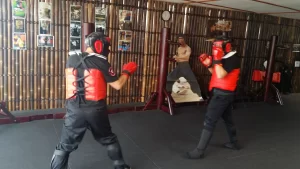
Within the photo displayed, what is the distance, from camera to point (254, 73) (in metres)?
7.52

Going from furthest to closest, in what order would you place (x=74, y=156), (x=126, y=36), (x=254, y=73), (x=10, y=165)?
(x=254, y=73) → (x=126, y=36) → (x=74, y=156) → (x=10, y=165)

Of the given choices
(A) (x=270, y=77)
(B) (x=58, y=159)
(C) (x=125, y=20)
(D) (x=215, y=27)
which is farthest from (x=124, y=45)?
(A) (x=270, y=77)

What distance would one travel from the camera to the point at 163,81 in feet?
17.9

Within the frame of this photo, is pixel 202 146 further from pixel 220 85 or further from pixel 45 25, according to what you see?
Result: pixel 45 25

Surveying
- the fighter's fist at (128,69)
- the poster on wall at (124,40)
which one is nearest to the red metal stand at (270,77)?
the poster on wall at (124,40)

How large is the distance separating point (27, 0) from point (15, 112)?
2.14 metres

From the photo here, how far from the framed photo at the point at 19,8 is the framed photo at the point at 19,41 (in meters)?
0.35

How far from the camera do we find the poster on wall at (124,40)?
5566mm

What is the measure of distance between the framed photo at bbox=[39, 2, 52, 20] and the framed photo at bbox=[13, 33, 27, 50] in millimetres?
495

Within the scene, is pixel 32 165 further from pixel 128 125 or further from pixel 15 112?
pixel 15 112

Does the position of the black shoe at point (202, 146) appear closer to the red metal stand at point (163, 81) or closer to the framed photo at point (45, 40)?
the red metal stand at point (163, 81)

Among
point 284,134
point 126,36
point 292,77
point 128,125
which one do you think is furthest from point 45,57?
point 292,77

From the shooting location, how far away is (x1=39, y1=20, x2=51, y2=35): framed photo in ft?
15.7

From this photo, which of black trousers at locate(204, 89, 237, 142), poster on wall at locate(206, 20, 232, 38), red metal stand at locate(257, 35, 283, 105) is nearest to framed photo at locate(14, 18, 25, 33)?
black trousers at locate(204, 89, 237, 142)
